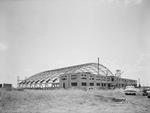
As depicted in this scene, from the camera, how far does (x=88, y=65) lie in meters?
61.7

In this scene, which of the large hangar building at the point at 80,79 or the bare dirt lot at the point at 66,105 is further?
the large hangar building at the point at 80,79

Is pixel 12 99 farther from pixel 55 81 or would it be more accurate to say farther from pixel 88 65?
pixel 88 65

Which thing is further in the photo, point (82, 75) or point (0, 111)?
point (82, 75)

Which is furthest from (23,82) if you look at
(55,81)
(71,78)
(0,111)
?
(0,111)

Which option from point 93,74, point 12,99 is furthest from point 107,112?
point 93,74

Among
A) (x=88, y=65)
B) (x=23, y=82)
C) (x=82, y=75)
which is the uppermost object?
(x=88, y=65)

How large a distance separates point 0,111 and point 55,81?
47.6 m

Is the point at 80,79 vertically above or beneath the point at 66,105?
beneath

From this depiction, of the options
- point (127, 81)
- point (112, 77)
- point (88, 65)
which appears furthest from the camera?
point (127, 81)

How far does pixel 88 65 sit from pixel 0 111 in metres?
53.1

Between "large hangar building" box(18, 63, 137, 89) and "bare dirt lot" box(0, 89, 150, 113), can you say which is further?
"large hangar building" box(18, 63, 137, 89)

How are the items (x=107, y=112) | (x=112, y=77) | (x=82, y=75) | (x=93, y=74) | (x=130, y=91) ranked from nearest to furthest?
(x=107, y=112) → (x=130, y=91) → (x=82, y=75) → (x=93, y=74) → (x=112, y=77)

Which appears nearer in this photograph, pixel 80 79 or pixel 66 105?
pixel 66 105

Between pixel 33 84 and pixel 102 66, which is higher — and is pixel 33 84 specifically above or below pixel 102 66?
below
